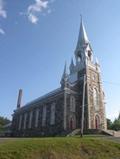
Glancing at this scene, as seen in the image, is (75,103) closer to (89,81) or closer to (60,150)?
(89,81)

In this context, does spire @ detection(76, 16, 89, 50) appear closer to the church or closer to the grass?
the church

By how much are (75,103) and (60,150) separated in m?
31.7

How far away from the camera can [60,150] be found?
16.4 m

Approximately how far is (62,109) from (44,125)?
8.58 m

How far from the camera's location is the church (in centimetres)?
4503

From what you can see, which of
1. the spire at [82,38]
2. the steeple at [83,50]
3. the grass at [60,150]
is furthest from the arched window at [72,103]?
the grass at [60,150]

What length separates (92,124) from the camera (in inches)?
1762

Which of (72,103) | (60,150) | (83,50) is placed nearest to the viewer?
(60,150)

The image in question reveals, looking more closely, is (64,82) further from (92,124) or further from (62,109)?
(92,124)

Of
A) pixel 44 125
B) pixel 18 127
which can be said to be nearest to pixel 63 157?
pixel 44 125

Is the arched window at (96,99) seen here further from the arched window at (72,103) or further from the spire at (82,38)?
the spire at (82,38)

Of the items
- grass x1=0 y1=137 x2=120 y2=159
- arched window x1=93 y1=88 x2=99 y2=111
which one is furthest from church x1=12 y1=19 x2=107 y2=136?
grass x1=0 y1=137 x2=120 y2=159

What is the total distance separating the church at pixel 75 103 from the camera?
45031mm

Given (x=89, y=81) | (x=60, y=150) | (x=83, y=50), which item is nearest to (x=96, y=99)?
(x=89, y=81)
